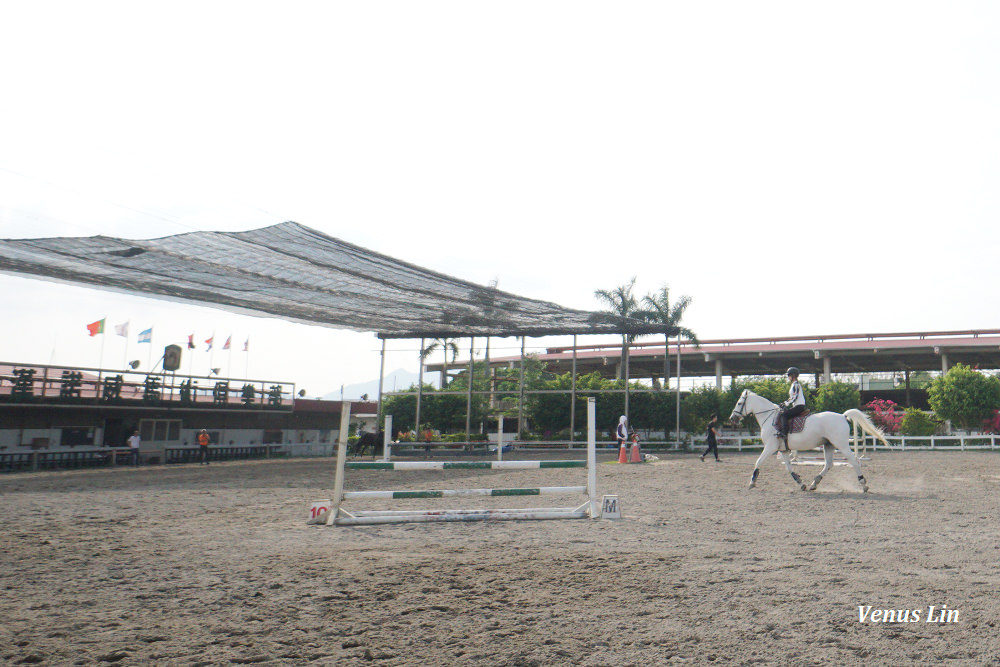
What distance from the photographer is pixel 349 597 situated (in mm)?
4711

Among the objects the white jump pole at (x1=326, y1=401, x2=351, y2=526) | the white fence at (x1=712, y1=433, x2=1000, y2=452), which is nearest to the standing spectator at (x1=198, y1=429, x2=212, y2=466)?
the white jump pole at (x1=326, y1=401, x2=351, y2=526)

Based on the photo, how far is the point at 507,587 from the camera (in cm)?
498

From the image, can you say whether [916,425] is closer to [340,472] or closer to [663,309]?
[663,309]

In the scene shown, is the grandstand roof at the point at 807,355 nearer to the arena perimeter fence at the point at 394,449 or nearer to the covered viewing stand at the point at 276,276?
the arena perimeter fence at the point at 394,449

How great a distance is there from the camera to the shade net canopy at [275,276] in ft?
37.7

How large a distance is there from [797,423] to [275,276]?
10735 mm

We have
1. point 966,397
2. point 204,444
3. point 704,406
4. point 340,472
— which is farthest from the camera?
point 704,406

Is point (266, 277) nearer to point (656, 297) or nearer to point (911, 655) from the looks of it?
point (911, 655)

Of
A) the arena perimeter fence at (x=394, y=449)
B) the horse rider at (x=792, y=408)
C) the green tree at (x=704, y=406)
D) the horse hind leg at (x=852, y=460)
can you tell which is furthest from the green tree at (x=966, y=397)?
the horse rider at (x=792, y=408)

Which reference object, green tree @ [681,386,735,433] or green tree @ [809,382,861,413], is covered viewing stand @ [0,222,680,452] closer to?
green tree @ [681,386,735,433]

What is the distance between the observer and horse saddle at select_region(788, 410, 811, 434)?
11844mm

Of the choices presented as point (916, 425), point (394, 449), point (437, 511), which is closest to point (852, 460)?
point (437, 511)

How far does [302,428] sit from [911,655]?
35.3 metres

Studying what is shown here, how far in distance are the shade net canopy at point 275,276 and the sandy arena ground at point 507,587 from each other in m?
4.64
